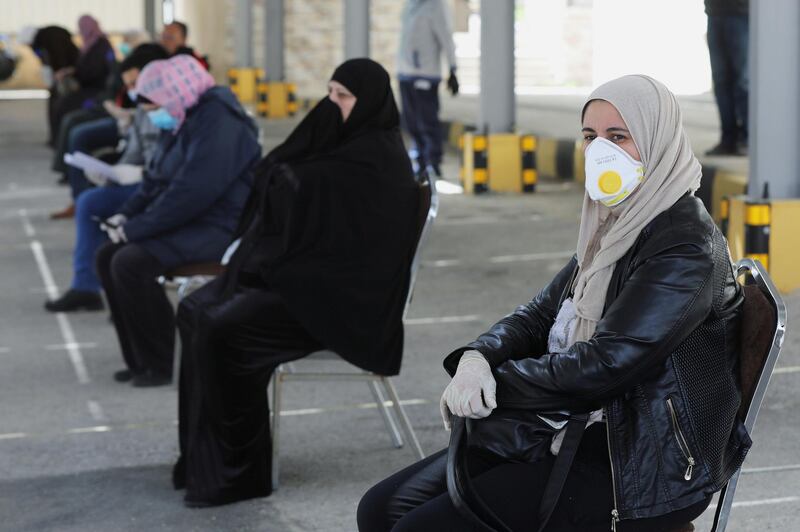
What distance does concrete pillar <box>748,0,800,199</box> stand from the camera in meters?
6.10

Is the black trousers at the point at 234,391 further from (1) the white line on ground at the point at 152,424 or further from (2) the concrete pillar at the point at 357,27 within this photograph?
(2) the concrete pillar at the point at 357,27

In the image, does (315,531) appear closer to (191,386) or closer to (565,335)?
(191,386)

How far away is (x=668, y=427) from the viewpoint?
2270 millimetres

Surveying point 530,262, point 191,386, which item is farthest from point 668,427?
point 530,262

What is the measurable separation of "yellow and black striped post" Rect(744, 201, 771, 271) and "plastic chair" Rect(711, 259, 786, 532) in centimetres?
364

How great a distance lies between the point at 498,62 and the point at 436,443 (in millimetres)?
6402

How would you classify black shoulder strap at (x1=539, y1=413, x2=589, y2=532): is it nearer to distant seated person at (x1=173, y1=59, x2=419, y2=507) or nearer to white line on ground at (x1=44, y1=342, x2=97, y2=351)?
distant seated person at (x1=173, y1=59, x2=419, y2=507)

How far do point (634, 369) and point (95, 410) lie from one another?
3.03m

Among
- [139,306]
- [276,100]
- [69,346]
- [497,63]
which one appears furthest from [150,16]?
[139,306]

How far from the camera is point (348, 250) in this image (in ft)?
12.9

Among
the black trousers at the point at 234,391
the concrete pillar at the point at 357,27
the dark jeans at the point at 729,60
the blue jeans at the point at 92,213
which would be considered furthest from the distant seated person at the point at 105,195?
the concrete pillar at the point at 357,27

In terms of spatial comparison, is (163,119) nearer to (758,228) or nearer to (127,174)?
(127,174)

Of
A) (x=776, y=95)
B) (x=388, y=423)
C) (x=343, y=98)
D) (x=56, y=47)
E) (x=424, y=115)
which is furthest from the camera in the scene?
(x=56, y=47)

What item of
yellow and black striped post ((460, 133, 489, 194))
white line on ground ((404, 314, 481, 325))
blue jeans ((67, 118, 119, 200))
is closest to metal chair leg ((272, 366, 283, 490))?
white line on ground ((404, 314, 481, 325))
